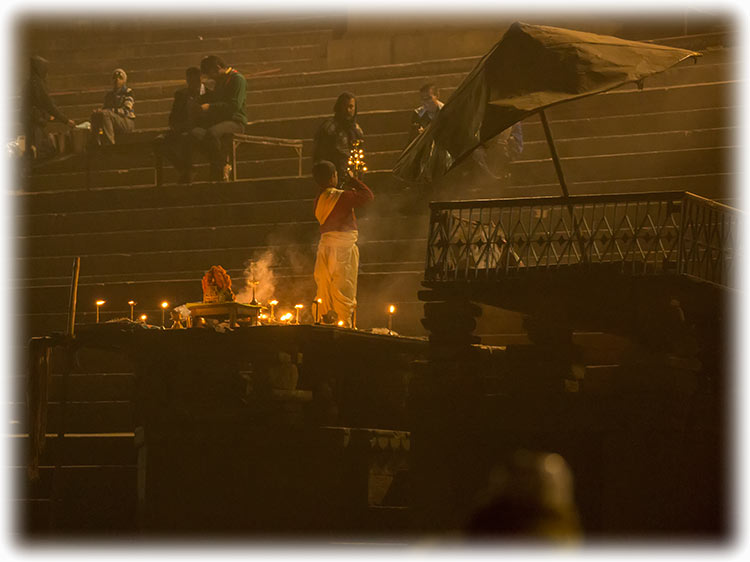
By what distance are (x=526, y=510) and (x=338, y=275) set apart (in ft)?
41.2

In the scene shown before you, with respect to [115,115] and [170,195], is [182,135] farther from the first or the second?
[115,115]

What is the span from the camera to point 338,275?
1675 centimetres

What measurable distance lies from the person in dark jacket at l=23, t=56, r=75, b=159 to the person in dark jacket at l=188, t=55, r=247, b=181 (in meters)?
2.83

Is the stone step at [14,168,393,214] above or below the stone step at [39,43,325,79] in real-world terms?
below

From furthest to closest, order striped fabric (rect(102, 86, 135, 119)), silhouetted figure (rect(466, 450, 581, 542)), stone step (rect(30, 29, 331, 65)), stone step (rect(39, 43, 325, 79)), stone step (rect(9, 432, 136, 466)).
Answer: stone step (rect(30, 29, 331, 65)) → stone step (rect(39, 43, 325, 79)) → striped fabric (rect(102, 86, 135, 119)) → stone step (rect(9, 432, 136, 466)) → silhouetted figure (rect(466, 450, 581, 542))

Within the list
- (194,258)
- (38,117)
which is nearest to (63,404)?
(194,258)

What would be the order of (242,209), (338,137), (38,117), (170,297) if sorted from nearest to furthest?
(170,297)
(338,137)
(242,209)
(38,117)

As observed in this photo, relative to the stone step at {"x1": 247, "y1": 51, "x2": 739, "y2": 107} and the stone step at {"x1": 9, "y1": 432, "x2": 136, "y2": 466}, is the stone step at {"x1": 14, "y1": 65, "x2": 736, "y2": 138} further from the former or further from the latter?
the stone step at {"x1": 9, "y1": 432, "x2": 136, "y2": 466}

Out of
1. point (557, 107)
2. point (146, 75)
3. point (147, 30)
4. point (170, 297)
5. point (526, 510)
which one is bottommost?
point (526, 510)

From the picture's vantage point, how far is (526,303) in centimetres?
1484

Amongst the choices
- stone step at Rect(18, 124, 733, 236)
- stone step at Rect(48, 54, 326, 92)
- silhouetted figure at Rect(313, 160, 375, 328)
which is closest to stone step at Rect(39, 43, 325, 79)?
stone step at Rect(48, 54, 326, 92)

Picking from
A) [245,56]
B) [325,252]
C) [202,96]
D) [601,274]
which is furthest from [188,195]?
[601,274]

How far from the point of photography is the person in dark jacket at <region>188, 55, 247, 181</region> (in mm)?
21500

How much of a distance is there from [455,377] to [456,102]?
9.52ft
